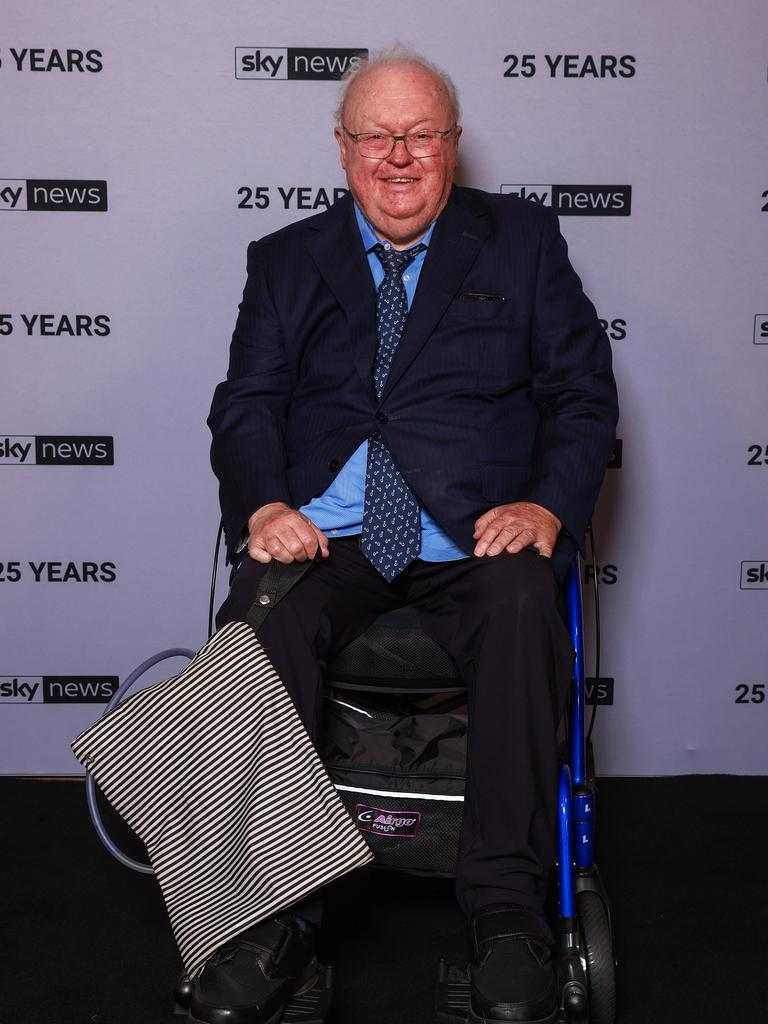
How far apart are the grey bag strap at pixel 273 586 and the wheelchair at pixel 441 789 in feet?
0.64

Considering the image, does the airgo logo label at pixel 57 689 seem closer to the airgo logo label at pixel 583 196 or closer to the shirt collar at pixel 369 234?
the shirt collar at pixel 369 234

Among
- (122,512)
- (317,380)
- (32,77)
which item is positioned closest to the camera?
(317,380)

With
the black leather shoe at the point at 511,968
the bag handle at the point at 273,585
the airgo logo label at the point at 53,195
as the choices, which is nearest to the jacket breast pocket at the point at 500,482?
the bag handle at the point at 273,585

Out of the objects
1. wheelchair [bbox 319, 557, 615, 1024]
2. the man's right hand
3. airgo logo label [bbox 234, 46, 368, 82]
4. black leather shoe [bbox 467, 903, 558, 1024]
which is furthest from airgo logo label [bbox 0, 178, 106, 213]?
black leather shoe [bbox 467, 903, 558, 1024]

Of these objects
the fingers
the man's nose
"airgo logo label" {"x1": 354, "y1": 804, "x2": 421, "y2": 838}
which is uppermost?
the man's nose

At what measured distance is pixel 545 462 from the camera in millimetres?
2146

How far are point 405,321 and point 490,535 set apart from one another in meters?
0.50

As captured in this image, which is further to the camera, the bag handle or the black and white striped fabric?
the bag handle

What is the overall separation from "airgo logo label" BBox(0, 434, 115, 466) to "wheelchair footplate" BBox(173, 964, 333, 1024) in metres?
1.46

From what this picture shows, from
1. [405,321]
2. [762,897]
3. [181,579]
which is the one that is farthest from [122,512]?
[762,897]

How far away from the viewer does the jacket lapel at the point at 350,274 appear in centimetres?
223

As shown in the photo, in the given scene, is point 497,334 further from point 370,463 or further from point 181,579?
point 181,579

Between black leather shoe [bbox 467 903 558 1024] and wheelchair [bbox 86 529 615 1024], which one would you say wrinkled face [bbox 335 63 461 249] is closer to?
wheelchair [bbox 86 529 615 1024]

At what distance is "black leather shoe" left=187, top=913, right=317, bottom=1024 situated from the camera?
1710mm
